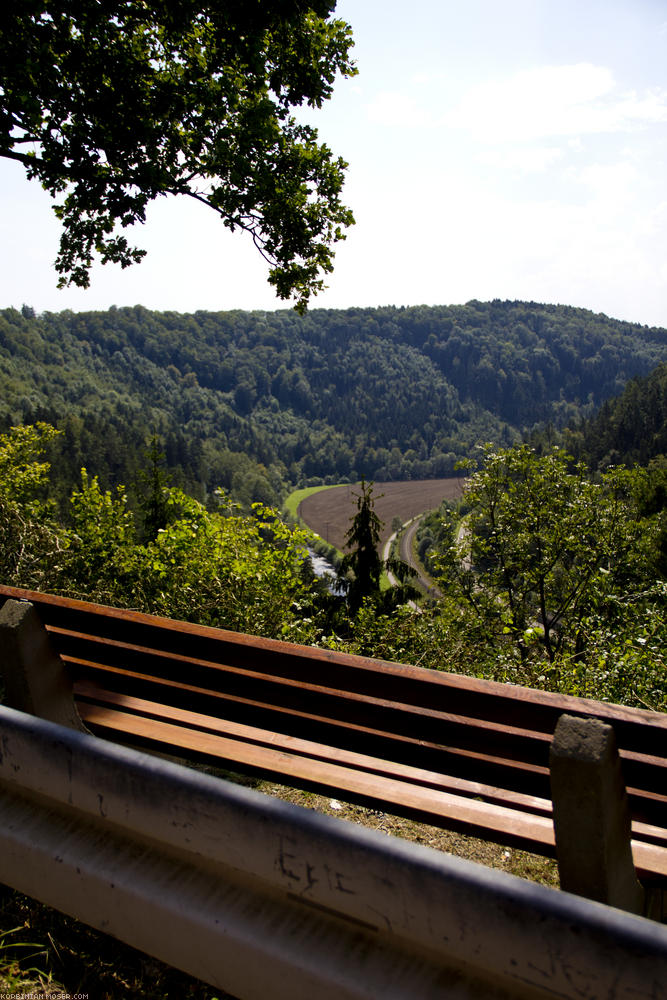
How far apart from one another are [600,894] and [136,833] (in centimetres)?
102

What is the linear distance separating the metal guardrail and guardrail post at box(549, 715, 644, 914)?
23 cm

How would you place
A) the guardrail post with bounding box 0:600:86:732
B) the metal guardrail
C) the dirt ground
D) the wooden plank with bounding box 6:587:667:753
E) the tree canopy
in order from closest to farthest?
the metal guardrail
the wooden plank with bounding box 6:587:667:753
the guardrail post with bounding box 0:600:86:732
the dirt ground
the tree canopy

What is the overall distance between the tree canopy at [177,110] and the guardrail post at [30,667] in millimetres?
6813

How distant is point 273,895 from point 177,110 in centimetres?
915

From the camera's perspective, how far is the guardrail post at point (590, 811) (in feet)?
4.21

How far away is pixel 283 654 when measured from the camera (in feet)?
6.73

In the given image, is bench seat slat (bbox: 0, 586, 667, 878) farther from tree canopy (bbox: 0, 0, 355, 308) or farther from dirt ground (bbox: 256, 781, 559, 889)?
tree canopy (bbox: 0, 0, 355, 308)

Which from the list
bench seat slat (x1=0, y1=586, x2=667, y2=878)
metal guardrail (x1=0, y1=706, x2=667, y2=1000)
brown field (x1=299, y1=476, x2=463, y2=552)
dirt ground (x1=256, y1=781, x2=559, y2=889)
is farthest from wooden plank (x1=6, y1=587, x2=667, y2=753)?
brown field (x1=299, y1=476, x2=463, y2=552)

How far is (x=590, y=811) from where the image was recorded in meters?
1.33

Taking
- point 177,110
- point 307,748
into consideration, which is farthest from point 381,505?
point 307,748

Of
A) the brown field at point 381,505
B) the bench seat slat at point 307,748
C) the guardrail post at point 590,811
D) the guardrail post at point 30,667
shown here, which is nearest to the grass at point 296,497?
the brown field at point 381,505

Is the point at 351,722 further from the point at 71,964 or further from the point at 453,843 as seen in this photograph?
the point at 453,843

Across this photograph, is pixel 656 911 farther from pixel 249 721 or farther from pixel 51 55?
pixel 51 55

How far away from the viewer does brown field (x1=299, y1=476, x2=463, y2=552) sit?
140 m
